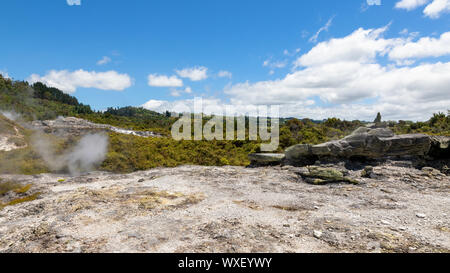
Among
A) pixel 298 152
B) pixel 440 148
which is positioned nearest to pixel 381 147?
pixel 440 148

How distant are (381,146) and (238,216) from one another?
1056cm

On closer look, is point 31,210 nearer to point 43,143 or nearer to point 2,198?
point 2,198

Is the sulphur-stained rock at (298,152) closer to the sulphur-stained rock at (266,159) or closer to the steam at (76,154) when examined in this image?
the sulphur-stained rock at (266,159)

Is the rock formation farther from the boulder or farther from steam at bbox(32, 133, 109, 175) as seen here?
steam at bbox(32, 133, 109, 175)

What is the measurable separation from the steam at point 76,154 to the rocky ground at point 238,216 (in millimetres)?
2988

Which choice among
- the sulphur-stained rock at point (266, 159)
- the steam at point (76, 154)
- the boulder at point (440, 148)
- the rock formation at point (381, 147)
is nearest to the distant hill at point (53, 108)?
the steam at point (76, 154)

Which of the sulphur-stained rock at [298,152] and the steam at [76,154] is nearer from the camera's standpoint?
the steam at [76,154]

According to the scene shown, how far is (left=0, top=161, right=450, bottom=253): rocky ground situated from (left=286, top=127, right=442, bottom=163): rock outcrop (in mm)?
1791

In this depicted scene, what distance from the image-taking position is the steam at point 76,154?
1354 centimetres

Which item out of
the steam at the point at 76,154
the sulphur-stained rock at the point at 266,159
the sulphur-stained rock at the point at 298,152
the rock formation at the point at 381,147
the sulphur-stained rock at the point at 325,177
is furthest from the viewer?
the sulphur-stained rock at the point at 266,159

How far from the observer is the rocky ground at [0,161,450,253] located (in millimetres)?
4672
